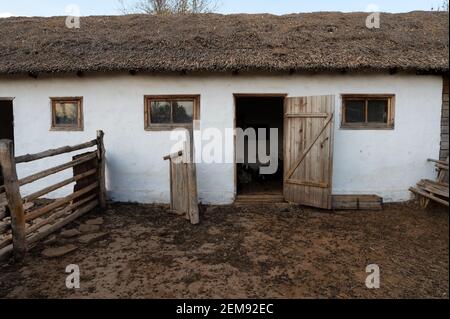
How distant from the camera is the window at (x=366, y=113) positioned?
21.3ft

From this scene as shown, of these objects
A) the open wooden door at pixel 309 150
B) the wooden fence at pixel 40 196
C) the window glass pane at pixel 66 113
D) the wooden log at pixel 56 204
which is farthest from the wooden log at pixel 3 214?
the open wooden door at pixel 309 150

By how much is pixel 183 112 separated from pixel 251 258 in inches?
138

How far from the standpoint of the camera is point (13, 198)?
161 inches

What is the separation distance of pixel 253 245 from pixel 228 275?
0.95 metres

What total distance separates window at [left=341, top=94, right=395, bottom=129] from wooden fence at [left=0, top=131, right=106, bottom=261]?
4.78 metres

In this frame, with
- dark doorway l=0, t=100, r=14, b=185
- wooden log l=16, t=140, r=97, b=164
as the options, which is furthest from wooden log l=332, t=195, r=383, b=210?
dark doorway l=0, t=100, r=14, b=185

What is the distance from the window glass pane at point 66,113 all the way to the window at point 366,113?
5442mm

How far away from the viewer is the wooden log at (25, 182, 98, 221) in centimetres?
456

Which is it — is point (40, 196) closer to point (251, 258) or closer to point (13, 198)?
point (13, 198)

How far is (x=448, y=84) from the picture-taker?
6.39 meters

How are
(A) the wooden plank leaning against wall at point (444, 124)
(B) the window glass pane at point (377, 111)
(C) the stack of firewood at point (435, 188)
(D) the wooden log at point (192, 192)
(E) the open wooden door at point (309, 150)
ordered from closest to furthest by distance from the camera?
(D) the wooden log at point (192, 192), (C) the stack of firewood at point (435, 188), (E) the open wooden door at point (309, 150), (A) the wooden plank leaning against wall at point (444, 124), (B) the window glass pane at point (377, 111)

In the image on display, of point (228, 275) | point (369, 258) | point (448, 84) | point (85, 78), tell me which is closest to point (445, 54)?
point (448, 84)

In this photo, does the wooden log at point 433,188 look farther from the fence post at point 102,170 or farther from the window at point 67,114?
the window at point 67,114
